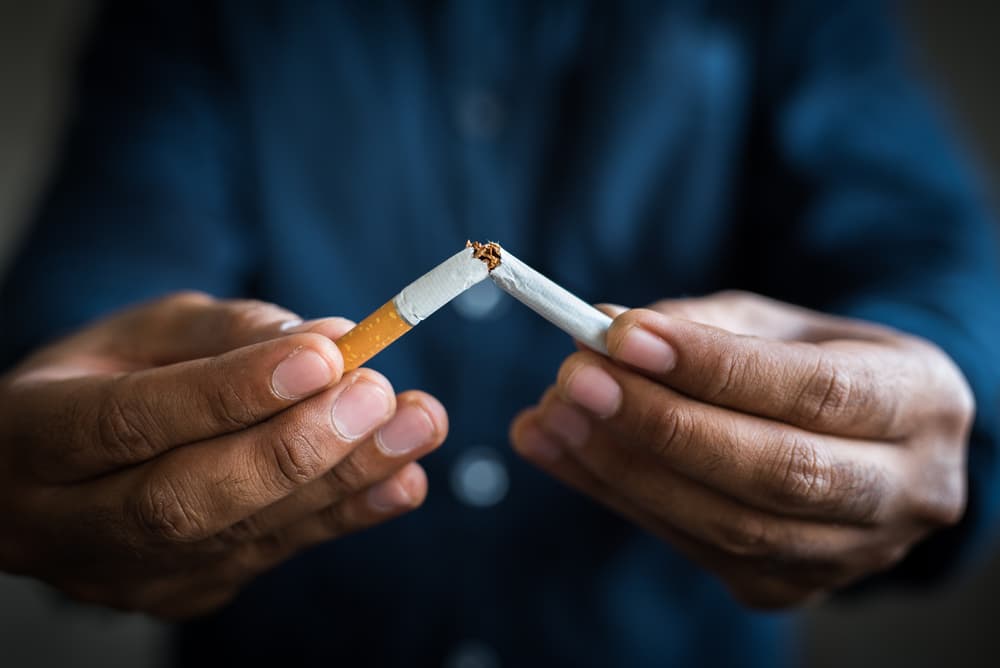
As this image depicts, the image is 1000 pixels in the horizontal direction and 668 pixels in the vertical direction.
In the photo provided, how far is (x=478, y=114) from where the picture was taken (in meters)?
0.73

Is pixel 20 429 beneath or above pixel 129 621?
beneath

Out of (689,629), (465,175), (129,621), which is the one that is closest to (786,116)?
(465,175)

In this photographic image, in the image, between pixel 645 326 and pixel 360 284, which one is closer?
pixel 645 326

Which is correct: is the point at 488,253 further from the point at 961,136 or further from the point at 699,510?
the point at 961,136

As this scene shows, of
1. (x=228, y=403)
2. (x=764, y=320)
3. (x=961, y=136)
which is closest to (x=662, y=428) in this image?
(x=764, y=320)

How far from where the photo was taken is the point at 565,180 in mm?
745

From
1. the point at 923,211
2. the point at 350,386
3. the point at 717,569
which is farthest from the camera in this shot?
the point at 923,211

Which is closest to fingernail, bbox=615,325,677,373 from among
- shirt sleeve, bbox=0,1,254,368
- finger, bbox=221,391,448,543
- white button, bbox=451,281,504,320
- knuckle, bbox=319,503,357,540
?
finger, bbox=221,391,448,543

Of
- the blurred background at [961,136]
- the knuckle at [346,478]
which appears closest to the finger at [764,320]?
the knuckle at [346,478]

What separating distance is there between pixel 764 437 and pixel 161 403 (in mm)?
347

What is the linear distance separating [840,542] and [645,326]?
227mm

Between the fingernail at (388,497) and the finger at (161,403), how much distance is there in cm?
11

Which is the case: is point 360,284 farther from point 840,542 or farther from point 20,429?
point 840,542

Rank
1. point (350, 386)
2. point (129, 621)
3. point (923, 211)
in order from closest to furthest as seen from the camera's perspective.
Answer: point (350, 386) < point (923, 211) < point (129, 621)
